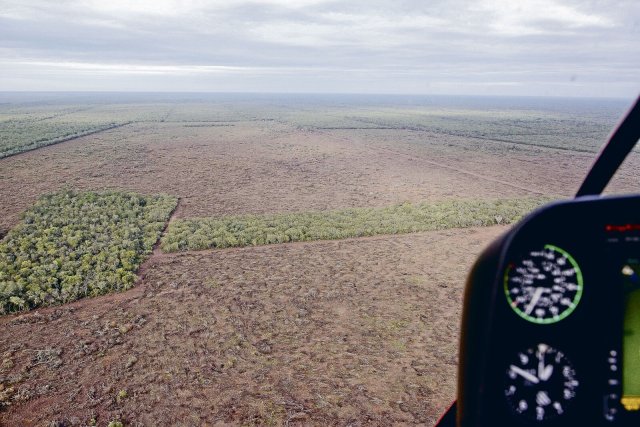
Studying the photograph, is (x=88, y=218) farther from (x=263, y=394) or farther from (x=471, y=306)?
(x=471, y=306)

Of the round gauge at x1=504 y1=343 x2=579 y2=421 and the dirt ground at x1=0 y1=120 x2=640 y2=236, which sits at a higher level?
the round gauge at x1=504 y1=343 x2=579 y2=421

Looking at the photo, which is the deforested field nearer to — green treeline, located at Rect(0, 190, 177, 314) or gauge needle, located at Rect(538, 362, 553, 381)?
green treeline, located at Rect(0, 190, 177, 314)

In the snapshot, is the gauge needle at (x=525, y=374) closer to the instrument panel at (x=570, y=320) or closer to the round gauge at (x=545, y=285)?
the instrument panel at (x=570, y=320)

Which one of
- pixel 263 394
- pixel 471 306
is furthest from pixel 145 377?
pixel 471 306

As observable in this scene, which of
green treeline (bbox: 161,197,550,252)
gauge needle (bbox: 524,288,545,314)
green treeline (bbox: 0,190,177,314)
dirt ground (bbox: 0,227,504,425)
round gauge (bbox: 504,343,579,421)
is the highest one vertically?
gauge needle (bbox: 524,288,545,314)

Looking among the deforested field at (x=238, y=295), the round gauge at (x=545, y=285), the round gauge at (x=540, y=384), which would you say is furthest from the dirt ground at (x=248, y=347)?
the round gauge at (x=545, y=285)

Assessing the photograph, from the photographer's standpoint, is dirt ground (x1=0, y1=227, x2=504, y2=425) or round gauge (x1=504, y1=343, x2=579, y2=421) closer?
round gauge (x1=504, y1=343, x2=579, y2=421)

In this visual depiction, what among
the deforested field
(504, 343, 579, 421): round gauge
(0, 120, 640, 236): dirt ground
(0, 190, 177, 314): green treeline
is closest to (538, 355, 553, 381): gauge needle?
(504, 343, 579, 421): round gauge
